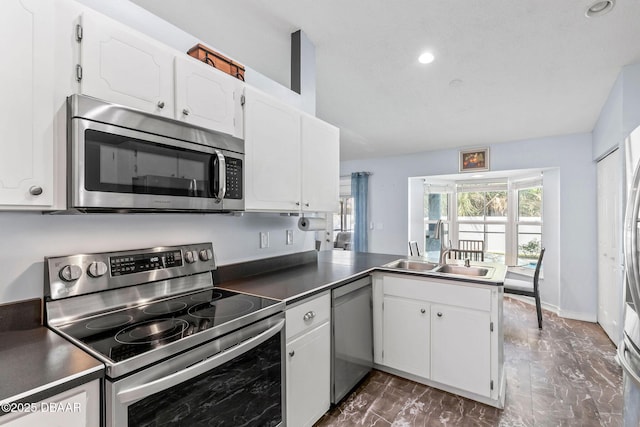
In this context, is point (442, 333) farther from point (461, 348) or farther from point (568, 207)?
point (568, 207)

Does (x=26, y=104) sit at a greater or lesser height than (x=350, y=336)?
greater

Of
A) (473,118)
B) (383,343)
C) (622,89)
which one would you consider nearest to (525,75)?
(622,89)

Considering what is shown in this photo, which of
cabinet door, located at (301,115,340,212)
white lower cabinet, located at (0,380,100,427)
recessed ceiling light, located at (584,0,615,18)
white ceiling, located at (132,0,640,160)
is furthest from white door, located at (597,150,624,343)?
white lower cabinet, located at (0,380,100,427)

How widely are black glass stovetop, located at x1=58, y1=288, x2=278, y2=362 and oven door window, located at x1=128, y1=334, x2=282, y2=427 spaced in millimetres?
160

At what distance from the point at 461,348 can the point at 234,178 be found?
6.33 feet

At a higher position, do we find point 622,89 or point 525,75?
point 525,75

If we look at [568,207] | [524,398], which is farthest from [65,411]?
[568,207]

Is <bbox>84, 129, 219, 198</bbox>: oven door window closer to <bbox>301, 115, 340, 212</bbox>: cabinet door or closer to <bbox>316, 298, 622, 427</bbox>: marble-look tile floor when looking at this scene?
<bbox>301, 115, 340, 212</bbox>: cabinet door

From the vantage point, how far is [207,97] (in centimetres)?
159

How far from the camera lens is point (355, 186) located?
6.12 metres

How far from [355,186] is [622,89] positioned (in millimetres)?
3990

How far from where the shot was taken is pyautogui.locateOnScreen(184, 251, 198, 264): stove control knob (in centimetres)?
172

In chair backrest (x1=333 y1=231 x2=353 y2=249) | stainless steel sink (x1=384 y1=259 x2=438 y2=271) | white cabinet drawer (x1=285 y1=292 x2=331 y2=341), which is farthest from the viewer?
chair backrest (x1=333 y1=231 x2=353 y2=249)

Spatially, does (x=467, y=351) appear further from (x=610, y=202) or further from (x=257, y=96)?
(x=610, y=202)
